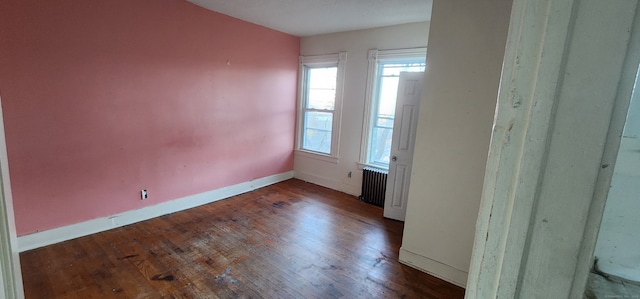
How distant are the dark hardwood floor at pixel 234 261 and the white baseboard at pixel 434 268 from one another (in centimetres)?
6

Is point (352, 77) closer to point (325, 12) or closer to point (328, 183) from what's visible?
point (325, 12)

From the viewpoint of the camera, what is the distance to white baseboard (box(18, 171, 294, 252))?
8.20ft

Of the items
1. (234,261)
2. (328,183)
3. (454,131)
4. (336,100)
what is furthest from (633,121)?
(328,183)

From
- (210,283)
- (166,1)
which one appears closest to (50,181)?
(210,283)

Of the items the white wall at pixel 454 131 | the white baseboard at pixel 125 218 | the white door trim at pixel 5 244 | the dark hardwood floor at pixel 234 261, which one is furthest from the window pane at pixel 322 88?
the white door trim at pixel 5 244

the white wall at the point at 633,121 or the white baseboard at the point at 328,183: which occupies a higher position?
the white wall at the point at 633,121

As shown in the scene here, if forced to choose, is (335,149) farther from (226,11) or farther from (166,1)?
(166,1)

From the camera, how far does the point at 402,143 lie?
3441 mm

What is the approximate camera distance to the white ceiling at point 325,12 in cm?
301

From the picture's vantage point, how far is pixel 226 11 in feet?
11.4

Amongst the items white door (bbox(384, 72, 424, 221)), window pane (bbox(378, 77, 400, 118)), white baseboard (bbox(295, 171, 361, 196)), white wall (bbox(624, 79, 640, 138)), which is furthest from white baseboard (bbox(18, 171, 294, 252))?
white wall (bbox(624, 79, 640, 138))

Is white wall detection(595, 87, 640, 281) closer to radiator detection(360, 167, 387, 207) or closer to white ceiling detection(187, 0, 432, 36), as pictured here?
white ceiling detection(187, 0, 432, 36)

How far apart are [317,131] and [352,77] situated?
3.89 ft

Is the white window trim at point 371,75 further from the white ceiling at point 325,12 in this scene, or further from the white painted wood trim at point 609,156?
the white painted wood trim at point 609,156
